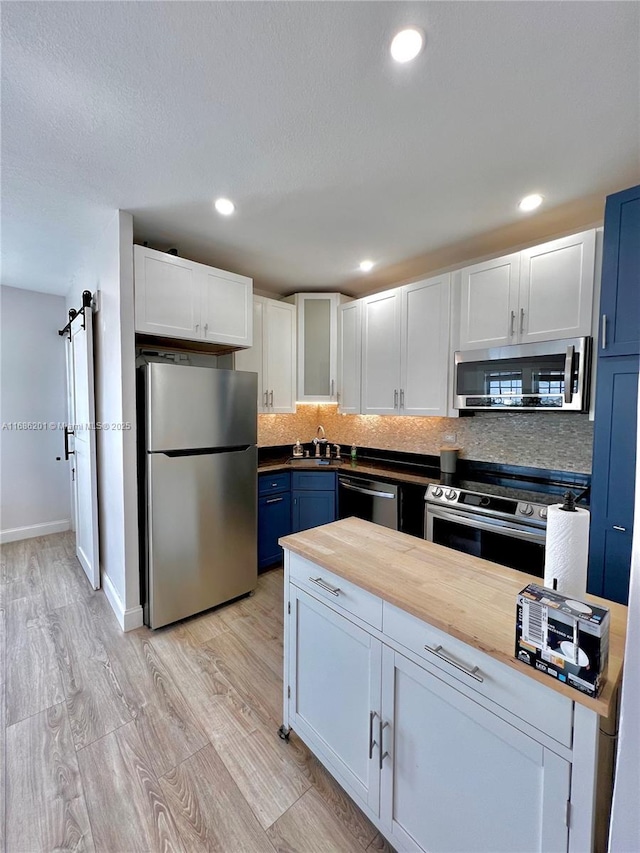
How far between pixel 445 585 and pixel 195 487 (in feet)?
6.21

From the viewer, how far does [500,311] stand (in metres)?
2.46

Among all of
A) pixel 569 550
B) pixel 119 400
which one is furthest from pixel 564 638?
pixel 119 400

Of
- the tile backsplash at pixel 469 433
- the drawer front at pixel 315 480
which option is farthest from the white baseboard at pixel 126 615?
the tile backsplash at pixel 469 433

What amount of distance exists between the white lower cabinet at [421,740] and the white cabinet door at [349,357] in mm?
2251

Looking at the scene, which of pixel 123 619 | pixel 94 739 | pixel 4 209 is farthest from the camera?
pixel 123 619

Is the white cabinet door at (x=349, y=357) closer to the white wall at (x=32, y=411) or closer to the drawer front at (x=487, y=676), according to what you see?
the drawer front at (x=487, y=676)

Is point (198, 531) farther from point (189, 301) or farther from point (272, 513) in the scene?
point (189, 301)

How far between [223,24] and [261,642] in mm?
2921

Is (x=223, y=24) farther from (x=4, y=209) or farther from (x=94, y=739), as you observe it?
(x=94, y=739)

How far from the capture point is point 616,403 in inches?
68.3

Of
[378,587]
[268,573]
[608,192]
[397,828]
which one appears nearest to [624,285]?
[608,192]

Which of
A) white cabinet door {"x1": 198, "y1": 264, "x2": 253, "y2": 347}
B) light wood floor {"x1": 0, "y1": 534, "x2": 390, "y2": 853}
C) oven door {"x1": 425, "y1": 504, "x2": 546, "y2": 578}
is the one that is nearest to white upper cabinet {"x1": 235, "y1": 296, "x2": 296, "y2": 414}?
white cabinet door {"x1": 198, "y1": 264, "x2": 253, "y2": 347}

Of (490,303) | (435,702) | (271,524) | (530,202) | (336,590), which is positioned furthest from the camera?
(271,524)

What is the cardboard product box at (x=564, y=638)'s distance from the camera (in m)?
0.69
